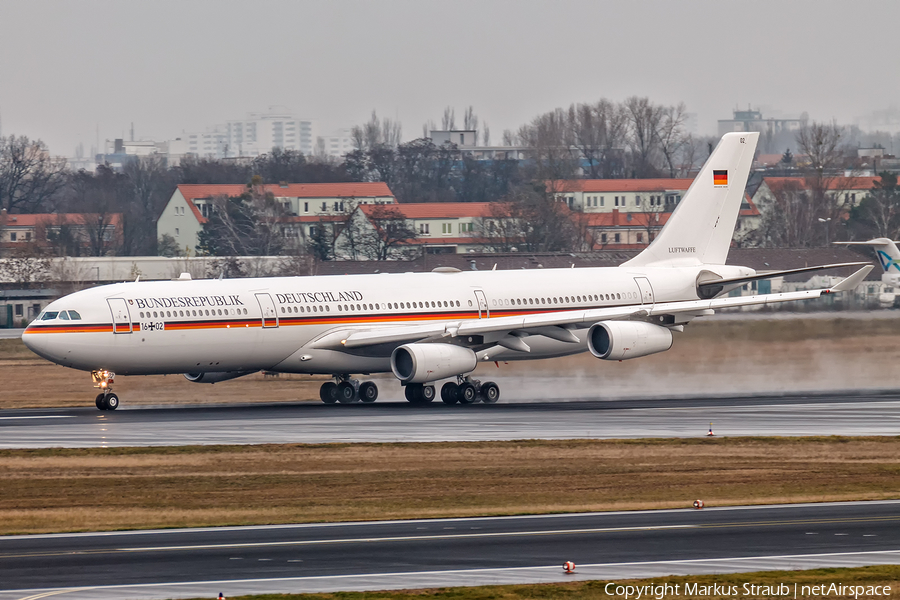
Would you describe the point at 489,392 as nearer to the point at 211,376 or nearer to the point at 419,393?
the point at 419,393

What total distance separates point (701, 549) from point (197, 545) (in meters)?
7.68

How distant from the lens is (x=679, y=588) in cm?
1652

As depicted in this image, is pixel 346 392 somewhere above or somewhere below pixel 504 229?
below

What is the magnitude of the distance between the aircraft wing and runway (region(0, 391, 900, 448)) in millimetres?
2311

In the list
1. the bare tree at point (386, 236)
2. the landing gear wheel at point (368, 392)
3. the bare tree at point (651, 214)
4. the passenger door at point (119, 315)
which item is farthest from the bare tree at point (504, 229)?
the passenger door at point (119, 315)

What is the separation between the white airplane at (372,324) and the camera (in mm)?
40281

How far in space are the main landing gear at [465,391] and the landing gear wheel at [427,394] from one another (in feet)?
1.23

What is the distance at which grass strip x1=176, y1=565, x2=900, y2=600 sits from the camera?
16.2 metres

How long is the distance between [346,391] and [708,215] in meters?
16.5

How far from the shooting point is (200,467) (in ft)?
94.8

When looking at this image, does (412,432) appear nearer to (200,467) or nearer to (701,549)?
(200,467)

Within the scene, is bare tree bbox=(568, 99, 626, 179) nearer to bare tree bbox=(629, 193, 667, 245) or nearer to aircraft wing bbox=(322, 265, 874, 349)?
bare tree bbox=(629, 193, 667, 245)

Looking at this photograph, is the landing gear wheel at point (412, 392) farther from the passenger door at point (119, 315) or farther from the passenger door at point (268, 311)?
the passenger door at point (119, 315)

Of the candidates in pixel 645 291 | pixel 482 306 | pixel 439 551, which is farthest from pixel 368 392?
pixel 439 551
